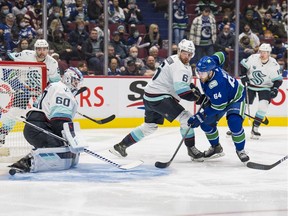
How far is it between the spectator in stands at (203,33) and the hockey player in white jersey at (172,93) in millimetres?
3659

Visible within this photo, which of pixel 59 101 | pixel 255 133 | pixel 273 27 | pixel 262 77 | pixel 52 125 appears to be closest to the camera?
pixel 59 101

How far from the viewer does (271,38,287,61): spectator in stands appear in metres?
9.70

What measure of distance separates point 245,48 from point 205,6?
802 mm

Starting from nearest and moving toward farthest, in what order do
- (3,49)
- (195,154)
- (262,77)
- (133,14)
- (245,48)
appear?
1. (195,154)
2. (262,77)
3. (3,49)
4. (133,14)
5. (245,48)

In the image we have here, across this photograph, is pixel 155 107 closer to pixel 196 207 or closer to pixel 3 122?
pixel 3 122

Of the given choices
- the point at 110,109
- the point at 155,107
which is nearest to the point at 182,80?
the point at 155,107

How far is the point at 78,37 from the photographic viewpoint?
8594 millimetres

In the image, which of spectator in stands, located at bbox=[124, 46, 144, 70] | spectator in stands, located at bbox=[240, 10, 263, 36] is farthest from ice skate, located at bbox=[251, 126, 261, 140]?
spectator in stands, located at bbox=[240, 10, 263, 36]

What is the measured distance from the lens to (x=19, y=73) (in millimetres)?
5852

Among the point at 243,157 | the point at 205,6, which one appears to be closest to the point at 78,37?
the point at 205,6

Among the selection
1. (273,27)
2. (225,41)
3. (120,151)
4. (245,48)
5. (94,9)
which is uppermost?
(94,9)

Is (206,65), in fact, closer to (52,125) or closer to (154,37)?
(52,125)

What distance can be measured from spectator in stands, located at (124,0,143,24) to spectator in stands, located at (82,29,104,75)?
62 centimetres

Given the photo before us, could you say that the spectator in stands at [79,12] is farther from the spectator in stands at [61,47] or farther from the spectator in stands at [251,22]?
the spectator in stands at [251,22]
